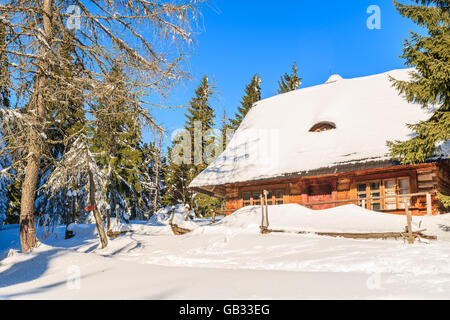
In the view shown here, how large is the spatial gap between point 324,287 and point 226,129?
35872 mm

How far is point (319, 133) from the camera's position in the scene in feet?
57.4

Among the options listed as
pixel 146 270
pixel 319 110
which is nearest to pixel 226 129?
pixel 319 110

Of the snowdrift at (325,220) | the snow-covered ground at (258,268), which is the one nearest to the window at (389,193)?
the snowdrift at (325,220)

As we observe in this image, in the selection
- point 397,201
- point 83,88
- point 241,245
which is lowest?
point 241,245

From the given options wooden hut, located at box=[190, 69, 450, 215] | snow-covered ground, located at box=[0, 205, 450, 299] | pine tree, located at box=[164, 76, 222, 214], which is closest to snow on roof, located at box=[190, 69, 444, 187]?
wooden hut, located at box=[190, 69, 450, 215]

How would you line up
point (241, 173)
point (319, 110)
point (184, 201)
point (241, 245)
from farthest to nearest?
point (184, 201) → point (319, 110) → point (241, 173) → point (241, 245)

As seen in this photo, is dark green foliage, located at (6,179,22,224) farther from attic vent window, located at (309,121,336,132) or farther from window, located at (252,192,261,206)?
attic vent window, located at (309,121,336,132)

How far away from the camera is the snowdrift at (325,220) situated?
34.7 ft

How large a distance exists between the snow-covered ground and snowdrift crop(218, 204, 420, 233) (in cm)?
4

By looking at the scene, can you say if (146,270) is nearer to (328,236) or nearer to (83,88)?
(83,88)

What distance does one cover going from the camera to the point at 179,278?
4648mm

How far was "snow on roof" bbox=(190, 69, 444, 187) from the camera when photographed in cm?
1488

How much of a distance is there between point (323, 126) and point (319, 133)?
0.65 m

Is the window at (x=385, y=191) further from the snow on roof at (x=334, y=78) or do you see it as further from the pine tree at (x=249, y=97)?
the pine tree at (x=249, y=97)
